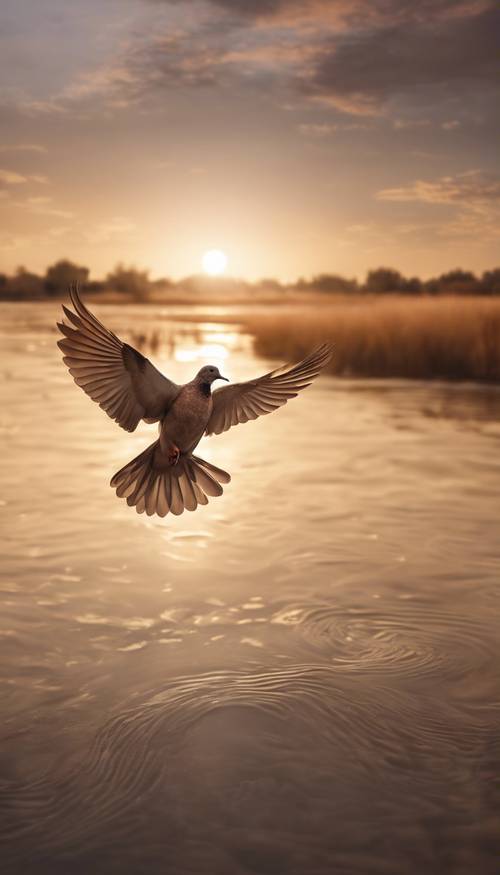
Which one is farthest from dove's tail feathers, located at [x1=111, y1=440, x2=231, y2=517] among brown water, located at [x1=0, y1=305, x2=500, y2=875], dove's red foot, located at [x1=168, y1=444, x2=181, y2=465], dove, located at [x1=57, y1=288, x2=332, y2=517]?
brown water, located at [x1=0, y1=305, x2=500, y2=875]

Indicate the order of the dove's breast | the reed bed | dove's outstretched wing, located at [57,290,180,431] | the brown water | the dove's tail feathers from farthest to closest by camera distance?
the reed bed
the brown water
the dove's tail feathers
dove's outstretched wing, located at [57,290,180,431]
the dove's breast

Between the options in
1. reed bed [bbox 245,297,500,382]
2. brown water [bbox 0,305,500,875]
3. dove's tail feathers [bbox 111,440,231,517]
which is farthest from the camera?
reed bed [bbox 245,297,500,382]

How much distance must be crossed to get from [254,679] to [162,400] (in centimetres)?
348

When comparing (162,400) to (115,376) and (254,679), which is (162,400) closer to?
(115,376)

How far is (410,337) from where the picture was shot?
888 inches

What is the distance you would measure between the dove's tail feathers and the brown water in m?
1.89

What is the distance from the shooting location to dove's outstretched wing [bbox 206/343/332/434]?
9.84ft

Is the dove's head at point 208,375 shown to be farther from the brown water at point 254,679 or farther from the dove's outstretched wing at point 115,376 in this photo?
the brown water at point 254,679

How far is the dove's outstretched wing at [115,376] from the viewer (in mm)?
2598

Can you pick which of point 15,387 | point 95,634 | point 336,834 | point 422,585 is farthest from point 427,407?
point 336,834

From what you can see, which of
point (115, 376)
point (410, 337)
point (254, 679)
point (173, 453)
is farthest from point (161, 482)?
point (410, 337)

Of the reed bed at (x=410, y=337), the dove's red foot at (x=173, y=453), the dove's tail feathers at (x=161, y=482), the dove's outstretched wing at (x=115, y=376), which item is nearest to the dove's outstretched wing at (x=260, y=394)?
the dove's tail feathers at (x=161, y=482)

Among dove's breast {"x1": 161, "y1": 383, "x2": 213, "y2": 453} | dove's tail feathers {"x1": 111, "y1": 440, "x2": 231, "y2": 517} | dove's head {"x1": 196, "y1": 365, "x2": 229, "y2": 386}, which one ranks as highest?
dove's head {"x1": 196, "y1": 365, "x2": 229, "y2": 386}

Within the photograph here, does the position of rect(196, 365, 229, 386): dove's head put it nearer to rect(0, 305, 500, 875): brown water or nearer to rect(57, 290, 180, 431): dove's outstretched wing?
rect(57, 290, 180, 431): dove's outstretched wing
